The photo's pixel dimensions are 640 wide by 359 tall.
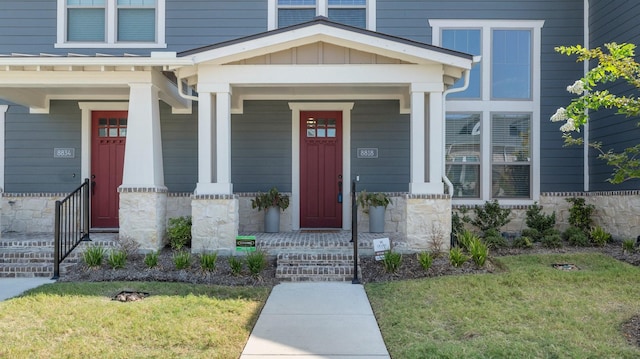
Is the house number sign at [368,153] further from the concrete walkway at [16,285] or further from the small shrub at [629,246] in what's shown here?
the concrete walkway at [16,285]

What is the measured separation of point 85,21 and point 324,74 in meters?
5.05

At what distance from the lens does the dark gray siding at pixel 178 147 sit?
908 centimetres

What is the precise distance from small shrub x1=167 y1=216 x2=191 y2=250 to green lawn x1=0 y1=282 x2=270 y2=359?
1.40 meters

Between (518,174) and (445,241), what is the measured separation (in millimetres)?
3024

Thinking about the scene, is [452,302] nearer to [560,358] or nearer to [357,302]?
[357,302]

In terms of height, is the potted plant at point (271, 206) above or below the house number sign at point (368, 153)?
below

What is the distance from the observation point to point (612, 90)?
852 centimetres

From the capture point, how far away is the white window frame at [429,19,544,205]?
356 inches

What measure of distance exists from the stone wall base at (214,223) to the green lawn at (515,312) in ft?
7.62

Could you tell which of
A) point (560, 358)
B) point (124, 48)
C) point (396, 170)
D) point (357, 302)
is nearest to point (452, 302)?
point (357, 302)

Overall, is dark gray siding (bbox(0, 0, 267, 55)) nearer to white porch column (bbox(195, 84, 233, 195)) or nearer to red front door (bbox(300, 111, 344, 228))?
red front door (bbox(300, 111, 344, 228))

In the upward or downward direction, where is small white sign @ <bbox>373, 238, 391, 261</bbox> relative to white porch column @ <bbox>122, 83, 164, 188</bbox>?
downward

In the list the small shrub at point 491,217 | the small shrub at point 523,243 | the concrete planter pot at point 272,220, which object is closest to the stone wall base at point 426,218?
the small shrub at point 523,243

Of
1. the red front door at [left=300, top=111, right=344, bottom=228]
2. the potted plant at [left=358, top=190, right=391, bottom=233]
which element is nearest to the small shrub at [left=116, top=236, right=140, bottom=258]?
the red front door at [left=300, top=111, right=344, bottom=228]
